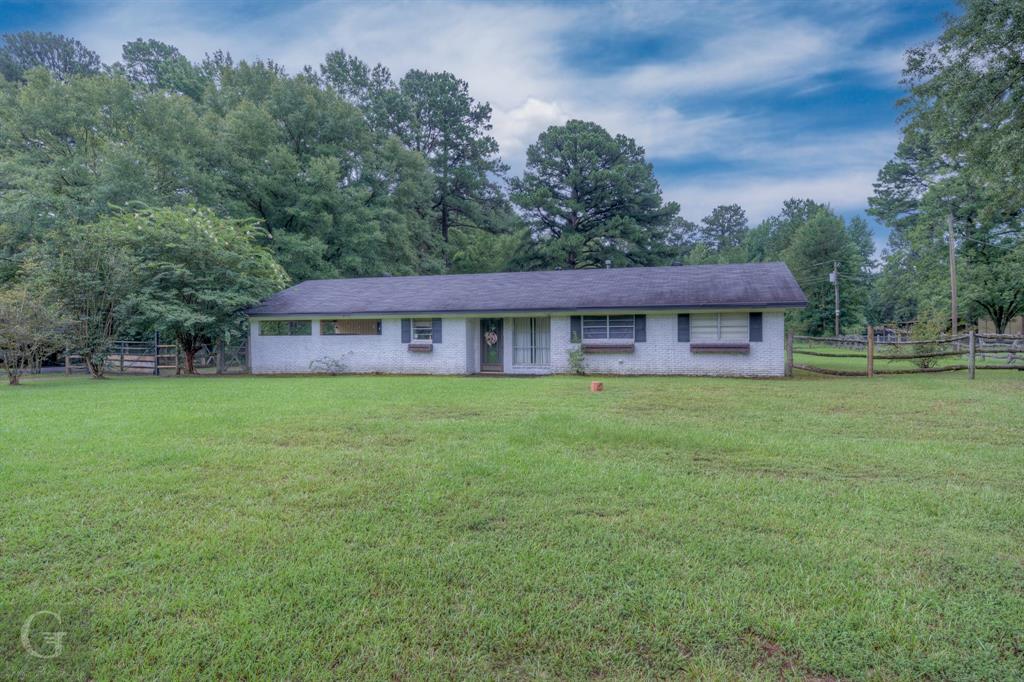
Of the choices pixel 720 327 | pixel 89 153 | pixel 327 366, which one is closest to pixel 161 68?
pixel 89 153

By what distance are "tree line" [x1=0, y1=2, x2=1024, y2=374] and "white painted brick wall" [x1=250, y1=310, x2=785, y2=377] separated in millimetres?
2352

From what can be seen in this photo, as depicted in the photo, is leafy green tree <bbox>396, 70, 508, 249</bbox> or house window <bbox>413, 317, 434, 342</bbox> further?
leafy green tree <bbox>396, 70, 508, 249</bbox>

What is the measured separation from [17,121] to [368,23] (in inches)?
768

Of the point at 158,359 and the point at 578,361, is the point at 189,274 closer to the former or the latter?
the point at 158,359

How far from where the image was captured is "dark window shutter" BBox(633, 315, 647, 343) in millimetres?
15461

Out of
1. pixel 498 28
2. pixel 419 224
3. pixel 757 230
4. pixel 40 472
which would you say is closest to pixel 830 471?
pixel 40 472

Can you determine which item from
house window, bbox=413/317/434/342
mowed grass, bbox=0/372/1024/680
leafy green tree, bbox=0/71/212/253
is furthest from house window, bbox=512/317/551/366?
leafy green tree, bbox=0/71/212/253

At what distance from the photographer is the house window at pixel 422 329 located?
17.2 metres

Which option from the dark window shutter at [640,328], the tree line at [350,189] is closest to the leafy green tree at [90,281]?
the tree line at [350,189]

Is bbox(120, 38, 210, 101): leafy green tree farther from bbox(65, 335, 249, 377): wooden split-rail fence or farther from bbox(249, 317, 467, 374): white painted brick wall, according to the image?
bbox(249, 317, 467, 374): white painted brick wall

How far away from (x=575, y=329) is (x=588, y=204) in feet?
64.9

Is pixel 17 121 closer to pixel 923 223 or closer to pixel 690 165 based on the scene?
pixel 690 165

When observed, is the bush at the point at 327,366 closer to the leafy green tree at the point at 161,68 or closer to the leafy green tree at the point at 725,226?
the leafy green tree at the point at 161,68

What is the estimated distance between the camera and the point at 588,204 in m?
33.5
